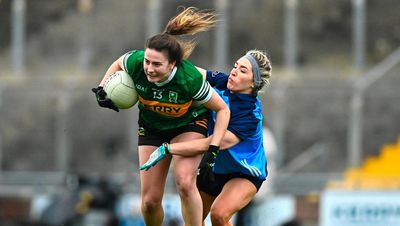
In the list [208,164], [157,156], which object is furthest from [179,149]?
[208,164]

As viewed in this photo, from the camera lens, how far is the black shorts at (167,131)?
8.60 metres

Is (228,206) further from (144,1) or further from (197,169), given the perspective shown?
(144,1)

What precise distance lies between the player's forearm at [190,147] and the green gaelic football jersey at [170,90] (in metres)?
0.23

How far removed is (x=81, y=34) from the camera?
750 inches

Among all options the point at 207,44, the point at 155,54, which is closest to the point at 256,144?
the point at 155,54

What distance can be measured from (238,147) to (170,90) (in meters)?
0.95

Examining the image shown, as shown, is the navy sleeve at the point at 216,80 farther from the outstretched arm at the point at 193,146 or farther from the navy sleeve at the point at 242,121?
the outstretched arm at the point at 193,146

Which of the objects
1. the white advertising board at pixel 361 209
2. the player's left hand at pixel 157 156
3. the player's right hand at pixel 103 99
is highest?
the player's right hand at pixel 103 99

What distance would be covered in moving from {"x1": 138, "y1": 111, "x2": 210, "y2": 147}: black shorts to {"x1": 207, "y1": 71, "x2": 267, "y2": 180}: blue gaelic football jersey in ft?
0.64

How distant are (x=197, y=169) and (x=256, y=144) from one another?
2.18ft

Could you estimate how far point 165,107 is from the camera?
27.3 feet

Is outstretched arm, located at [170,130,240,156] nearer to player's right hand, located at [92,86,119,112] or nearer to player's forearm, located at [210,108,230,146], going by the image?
player's forearm, located at [210,108,230,146]

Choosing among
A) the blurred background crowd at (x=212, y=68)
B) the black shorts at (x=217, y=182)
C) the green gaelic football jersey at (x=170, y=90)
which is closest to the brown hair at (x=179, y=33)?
the green gaelic football jersey at (x=170, y=90)

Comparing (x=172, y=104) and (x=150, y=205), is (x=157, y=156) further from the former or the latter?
(x=150, y=205)
